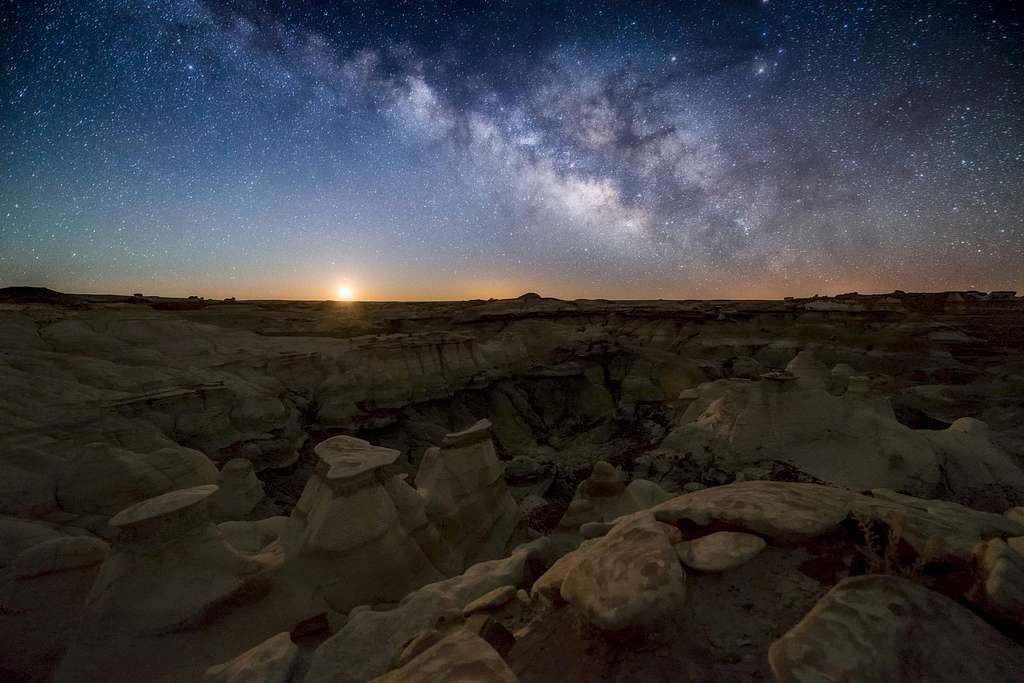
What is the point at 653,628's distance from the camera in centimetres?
208

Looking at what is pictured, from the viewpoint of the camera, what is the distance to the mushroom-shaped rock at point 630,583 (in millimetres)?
2068

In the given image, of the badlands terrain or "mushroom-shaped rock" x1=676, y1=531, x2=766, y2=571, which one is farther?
"mushroom-shaped rock" x1=676, y1=531, x2=766, y2=571

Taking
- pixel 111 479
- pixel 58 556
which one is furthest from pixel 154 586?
pixel 111 479

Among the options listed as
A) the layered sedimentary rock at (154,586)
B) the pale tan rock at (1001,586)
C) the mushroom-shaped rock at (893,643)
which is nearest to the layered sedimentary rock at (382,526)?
the layered sedimentary rock at (154,586)

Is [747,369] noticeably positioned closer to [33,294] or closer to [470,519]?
[470,519]

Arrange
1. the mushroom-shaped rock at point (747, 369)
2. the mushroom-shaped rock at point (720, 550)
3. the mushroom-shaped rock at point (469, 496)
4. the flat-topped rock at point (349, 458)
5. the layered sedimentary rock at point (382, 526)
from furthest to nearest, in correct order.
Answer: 1. the mushroom-shaped rock at point (747, 369)
2. the mushroom-shaped rock at point (469, 496)
3. the flat-topped rock at point (349, 458)
4. the layered sedimentary rock at point (382, 526)
5. the mushroom-shaped rock at point (720, 550)

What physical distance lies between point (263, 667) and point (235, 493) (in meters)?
8.73

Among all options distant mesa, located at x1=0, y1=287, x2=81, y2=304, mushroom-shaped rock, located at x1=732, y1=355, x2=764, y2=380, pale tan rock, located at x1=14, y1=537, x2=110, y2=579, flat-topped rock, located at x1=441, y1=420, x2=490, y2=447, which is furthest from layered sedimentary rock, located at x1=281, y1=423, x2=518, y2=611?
distant mesa, located at x1=0, y1=287, x2=81, y2=304

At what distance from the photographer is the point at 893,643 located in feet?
5.37

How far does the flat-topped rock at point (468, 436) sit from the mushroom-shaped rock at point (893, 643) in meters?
7.58

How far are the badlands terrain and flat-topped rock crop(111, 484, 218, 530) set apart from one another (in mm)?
40

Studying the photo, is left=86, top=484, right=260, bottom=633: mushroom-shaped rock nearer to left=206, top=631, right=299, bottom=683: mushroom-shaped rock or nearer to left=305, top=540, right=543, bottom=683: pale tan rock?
left=206, top=631, right=299, bottom=683: mushroom-shaped rock

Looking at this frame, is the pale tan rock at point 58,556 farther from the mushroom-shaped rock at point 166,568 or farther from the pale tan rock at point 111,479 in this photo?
the pale tan rock at point 111,479

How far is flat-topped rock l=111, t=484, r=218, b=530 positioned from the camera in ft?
14.9
